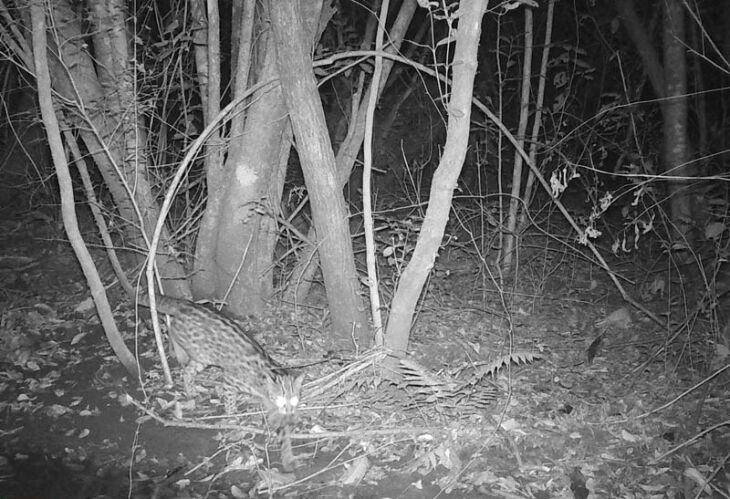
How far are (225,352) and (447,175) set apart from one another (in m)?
2.48

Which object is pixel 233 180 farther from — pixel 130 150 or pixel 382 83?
pixel 382 83

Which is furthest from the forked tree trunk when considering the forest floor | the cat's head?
the cat's head

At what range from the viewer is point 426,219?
501 centimetres

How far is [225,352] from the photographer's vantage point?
5508 millimetres

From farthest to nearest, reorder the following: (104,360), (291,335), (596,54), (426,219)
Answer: (596,54)
(291,335)
(104,360)
(426,219)

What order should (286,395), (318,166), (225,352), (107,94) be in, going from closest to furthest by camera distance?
(286,395)
(225,352)
(318,166)
(107,94)

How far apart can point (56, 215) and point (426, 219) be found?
7.10 metres

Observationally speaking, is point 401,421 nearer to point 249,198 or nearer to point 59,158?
point 249,198

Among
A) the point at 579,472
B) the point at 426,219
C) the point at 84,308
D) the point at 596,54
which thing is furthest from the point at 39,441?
the point at 596,54

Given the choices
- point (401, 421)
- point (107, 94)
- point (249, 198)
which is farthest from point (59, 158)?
point (401, 421)

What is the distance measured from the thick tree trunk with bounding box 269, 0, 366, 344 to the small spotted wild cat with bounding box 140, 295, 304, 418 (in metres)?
0.96

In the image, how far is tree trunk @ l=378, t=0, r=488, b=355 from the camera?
456cm

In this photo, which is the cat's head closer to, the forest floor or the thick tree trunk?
the forest floor

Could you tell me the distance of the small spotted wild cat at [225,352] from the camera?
16.8ft
